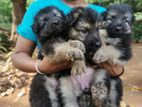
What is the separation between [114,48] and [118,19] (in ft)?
0.73

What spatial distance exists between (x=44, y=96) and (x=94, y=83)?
346 millimetres

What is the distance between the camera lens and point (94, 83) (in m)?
2.48

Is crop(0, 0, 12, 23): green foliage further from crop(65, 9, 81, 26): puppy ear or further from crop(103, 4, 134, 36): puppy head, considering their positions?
crop(65, 9, 81, 26): puppy ear

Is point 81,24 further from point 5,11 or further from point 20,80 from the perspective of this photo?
point 5,11

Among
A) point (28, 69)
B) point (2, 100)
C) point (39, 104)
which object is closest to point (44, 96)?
point (39, 104)

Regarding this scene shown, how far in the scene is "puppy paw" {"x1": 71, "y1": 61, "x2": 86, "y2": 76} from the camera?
238cm

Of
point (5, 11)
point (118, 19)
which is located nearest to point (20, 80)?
point (118, 19)

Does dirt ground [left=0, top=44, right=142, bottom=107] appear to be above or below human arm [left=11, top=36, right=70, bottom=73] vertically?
below

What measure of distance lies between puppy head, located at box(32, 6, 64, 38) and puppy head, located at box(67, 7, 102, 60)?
0.26ft

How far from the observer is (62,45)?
240cm

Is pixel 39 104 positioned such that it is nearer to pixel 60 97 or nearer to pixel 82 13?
pixel 60 97

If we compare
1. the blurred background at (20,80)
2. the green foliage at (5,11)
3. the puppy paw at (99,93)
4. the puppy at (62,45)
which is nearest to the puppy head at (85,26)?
the puppy at (62,45)

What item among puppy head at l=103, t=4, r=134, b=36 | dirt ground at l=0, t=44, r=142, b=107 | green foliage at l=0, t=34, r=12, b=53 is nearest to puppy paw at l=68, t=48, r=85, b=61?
puppy head at l=103, t=4, r=134, b=36

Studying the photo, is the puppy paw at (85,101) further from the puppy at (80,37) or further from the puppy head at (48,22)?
the puppy head at (48,22)
